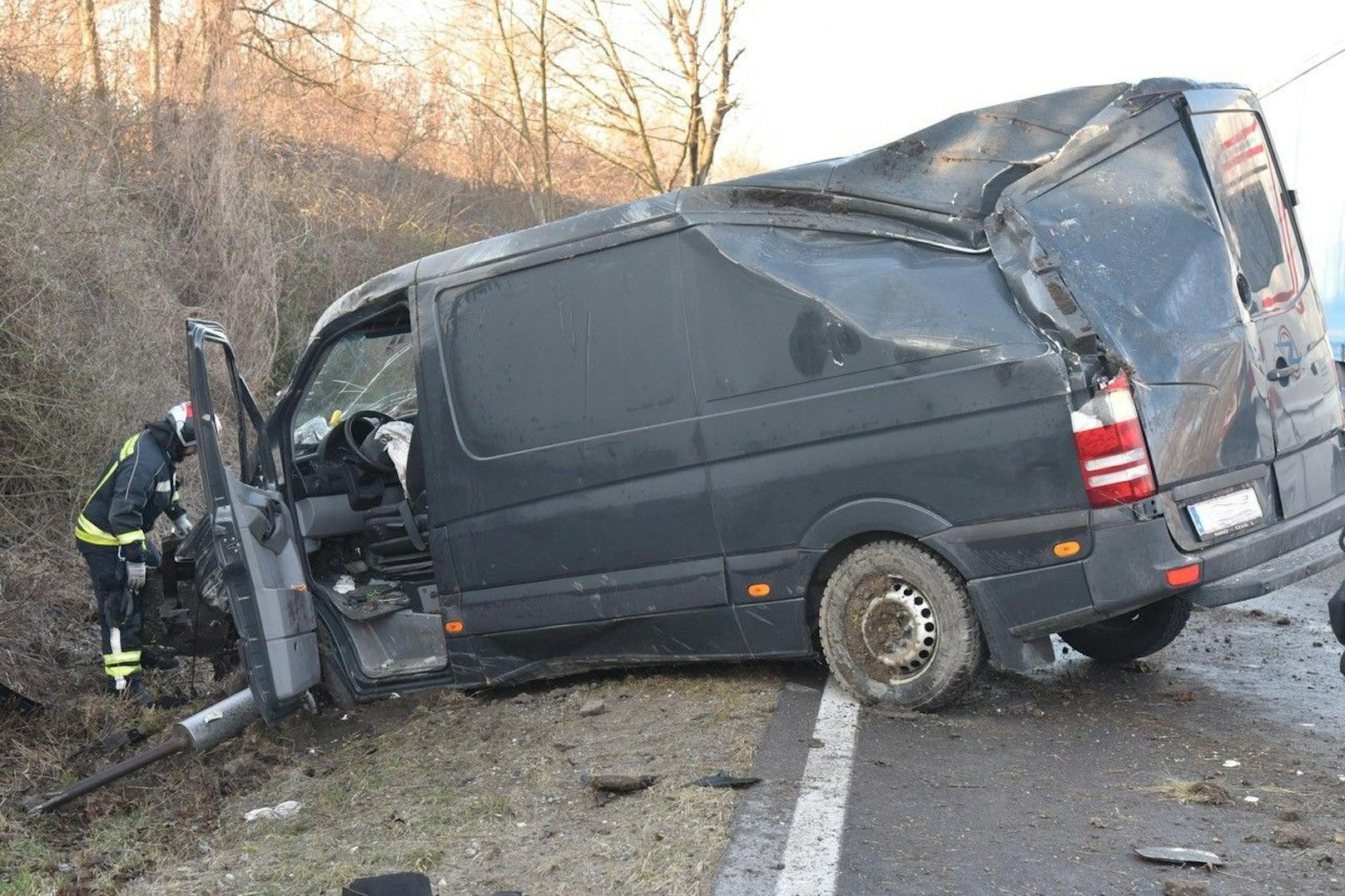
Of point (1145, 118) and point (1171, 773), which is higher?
point (1145, 118)

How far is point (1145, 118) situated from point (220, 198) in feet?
33.6

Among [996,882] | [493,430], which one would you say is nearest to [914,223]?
[493,430]

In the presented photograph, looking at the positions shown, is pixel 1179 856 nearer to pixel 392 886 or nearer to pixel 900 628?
pixel 900 628

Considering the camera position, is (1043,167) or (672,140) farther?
(672,140)

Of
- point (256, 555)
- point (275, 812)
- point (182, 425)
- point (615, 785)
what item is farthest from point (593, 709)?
point (182, 425)

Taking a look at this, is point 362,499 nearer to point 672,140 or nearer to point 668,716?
point 668,716

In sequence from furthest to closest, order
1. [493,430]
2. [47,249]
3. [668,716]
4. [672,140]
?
1. [672,140]
2. [47,249]
3. [493,430]
4. [668,716]

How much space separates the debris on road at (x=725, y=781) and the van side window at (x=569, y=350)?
1522 mm

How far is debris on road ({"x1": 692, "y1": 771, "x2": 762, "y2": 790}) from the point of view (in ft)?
13.5

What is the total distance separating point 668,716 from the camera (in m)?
5.12

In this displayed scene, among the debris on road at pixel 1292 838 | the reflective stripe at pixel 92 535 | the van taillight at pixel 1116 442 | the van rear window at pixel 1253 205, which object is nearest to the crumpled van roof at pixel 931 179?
the van rear window at pixel 1253 205

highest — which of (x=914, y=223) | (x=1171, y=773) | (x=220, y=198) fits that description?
(x=220, y=198)

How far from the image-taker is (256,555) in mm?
5488

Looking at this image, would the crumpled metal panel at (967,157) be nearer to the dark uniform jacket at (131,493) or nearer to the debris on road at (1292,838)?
the debris on road at (1292,838)
